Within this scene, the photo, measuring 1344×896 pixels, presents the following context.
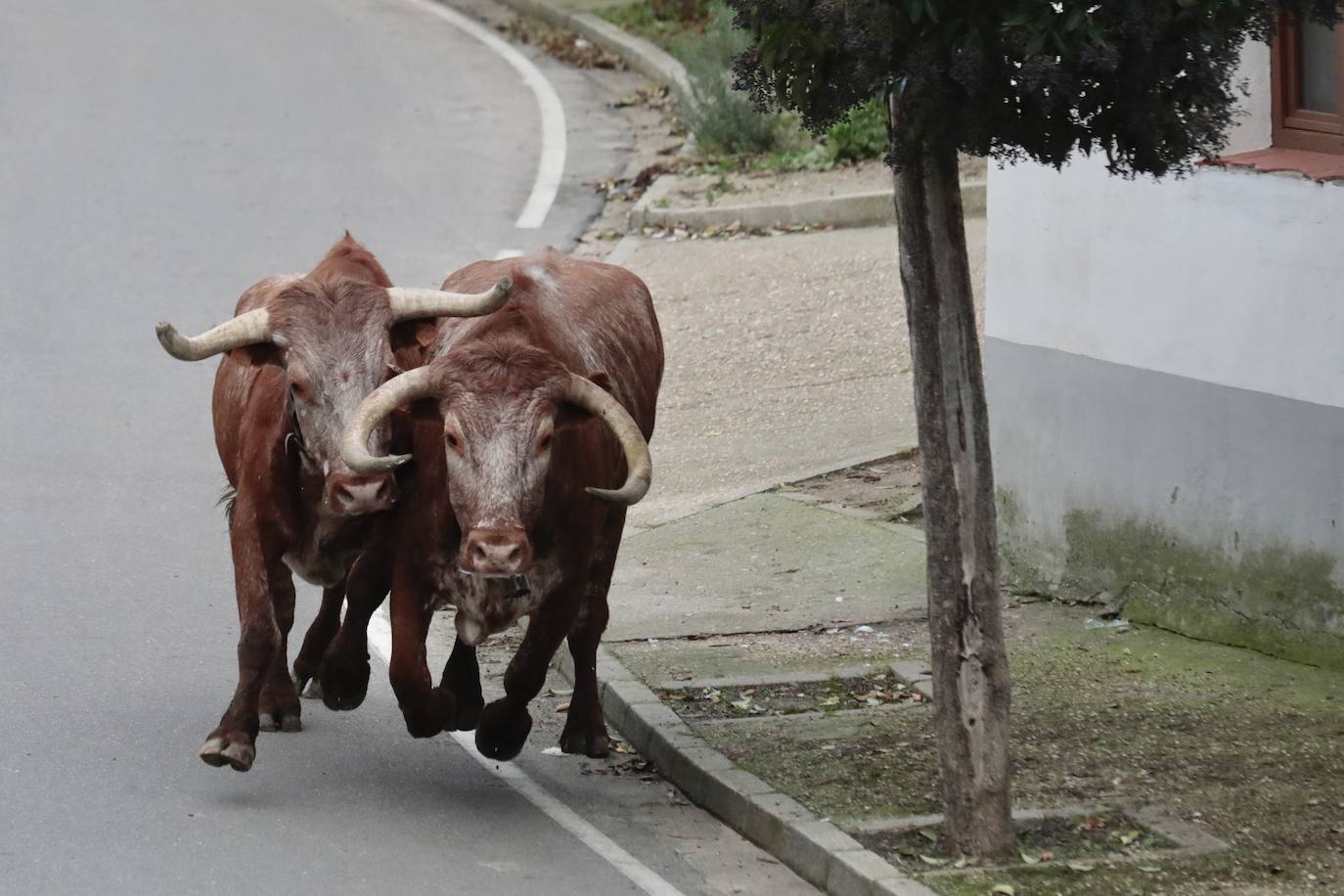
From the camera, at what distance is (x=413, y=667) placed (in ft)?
26.8

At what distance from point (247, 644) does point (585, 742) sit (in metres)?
1.48

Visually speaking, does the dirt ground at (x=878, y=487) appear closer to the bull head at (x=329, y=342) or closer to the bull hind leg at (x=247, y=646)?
the bull head at (x=329, y=342)

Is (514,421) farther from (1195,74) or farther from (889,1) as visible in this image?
(1195,74)

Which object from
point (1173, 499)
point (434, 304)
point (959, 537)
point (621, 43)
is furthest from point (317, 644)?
point (621, 43)

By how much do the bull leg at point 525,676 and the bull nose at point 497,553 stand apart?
0.76 m

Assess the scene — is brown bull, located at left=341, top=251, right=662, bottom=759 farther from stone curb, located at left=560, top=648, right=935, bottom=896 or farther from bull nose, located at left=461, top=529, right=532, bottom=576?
stone curb, located at left=560, top=648, right=935, bottom=896

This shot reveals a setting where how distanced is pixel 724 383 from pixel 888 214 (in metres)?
3.28

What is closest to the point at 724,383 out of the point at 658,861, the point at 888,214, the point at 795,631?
the point at 888,214

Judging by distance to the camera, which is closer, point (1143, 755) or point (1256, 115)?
point (1143, 755)

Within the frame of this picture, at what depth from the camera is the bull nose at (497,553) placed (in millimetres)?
7582

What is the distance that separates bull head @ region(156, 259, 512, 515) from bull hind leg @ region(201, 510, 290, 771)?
39 cm

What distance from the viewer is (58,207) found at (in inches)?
675

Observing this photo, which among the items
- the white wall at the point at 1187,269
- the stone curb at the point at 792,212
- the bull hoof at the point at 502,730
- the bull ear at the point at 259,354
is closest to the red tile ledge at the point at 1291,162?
the white wall at the point at 1187,269

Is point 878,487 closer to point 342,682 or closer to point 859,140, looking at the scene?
point 342,682
